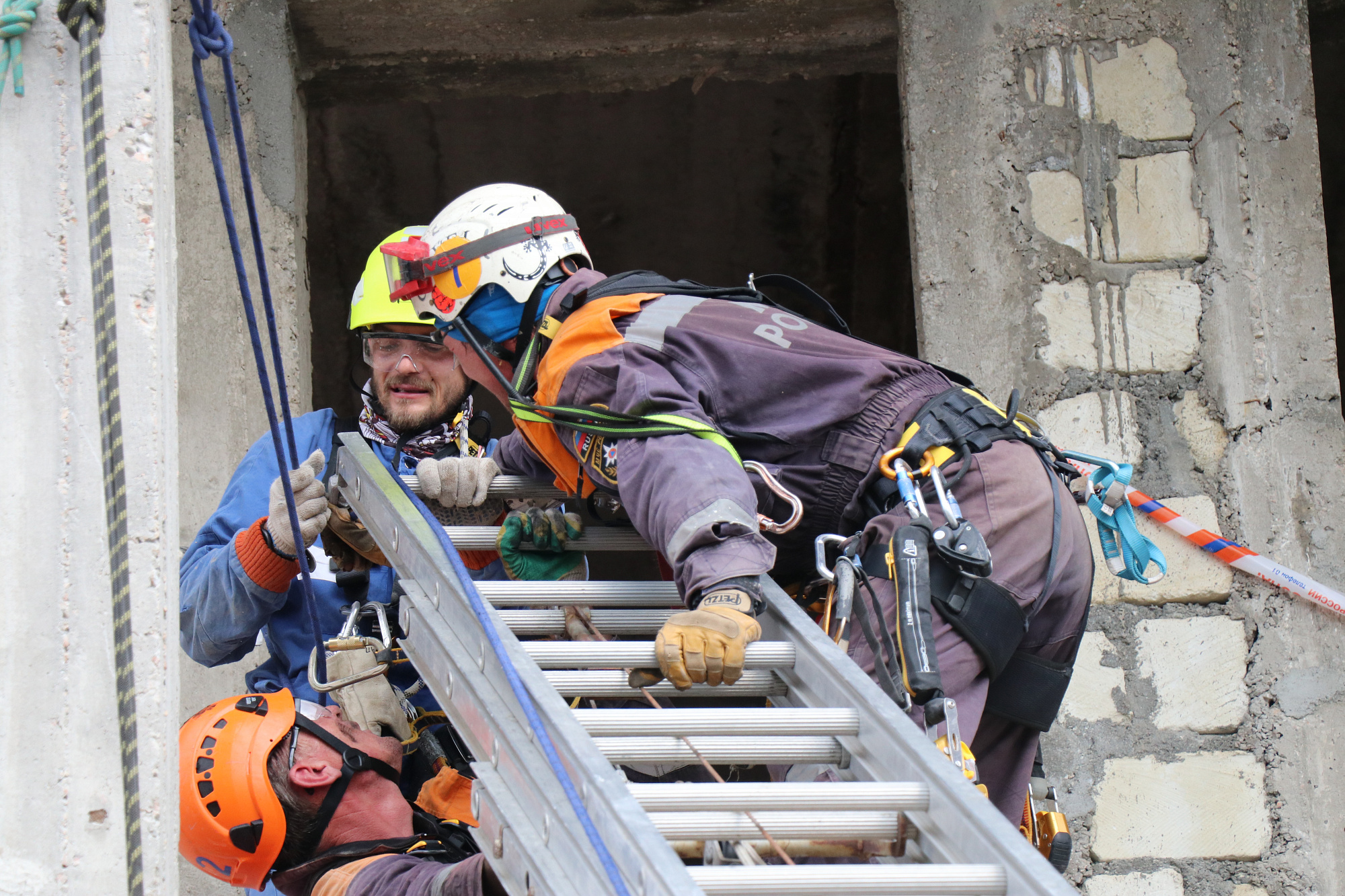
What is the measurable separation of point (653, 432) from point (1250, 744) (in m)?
2.31

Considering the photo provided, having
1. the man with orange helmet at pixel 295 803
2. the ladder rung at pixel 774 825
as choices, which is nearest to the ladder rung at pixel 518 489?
the man with orange helmet at pixel 295 803

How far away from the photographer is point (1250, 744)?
3711 millimetres

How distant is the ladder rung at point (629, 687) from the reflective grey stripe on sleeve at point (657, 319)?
63 cm

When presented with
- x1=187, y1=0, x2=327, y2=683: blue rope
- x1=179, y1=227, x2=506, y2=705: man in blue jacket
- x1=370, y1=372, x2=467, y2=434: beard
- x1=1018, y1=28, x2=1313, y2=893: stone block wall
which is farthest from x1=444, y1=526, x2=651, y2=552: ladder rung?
x1=1018, y1=28, x2=1313, y2=893: stone block wall

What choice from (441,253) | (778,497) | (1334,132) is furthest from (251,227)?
(1334,132)

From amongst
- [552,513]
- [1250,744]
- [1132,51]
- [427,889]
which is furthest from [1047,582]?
[1132,51]

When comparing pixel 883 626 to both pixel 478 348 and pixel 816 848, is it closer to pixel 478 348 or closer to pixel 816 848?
pixel 816 848

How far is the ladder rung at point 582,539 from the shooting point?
275 cm

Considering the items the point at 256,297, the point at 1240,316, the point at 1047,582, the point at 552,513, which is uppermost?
the point at 256,297

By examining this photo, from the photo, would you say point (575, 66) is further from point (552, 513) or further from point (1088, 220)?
point (552, 513)

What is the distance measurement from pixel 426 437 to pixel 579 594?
1.37 metres

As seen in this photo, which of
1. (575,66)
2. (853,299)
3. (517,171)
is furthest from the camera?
(853,299)

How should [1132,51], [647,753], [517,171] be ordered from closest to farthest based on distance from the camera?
[647,753] < [1132,51] < [517,171]

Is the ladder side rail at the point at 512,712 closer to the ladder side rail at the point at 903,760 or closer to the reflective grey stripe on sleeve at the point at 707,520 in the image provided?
the reflective grey stripe on sleeve at the point at 707,520
